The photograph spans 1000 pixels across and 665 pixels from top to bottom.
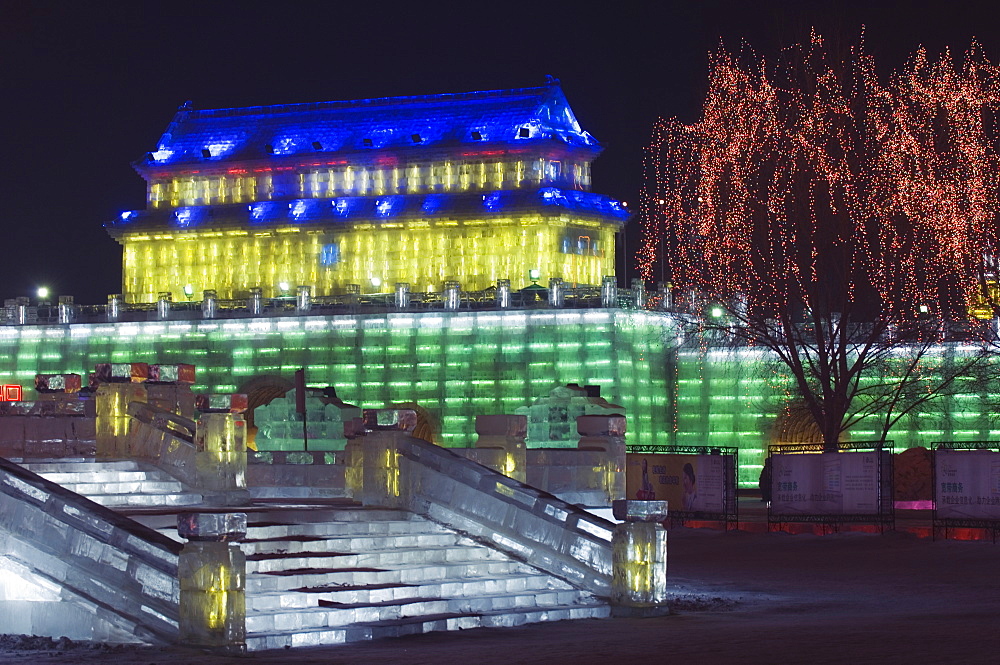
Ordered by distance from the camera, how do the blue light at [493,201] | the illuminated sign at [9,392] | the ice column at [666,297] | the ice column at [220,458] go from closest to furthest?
the ice column at [220,458], the illuminated sign at [9,392], the ice column at [666,297], the blue light at [493,201]

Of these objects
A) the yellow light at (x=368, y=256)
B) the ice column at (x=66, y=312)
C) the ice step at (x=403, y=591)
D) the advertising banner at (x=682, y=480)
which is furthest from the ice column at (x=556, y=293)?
the ice step at (x=403, y=591)

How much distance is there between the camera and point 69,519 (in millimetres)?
18469

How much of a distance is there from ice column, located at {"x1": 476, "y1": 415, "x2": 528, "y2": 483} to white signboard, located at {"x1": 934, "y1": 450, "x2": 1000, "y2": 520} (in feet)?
28.7

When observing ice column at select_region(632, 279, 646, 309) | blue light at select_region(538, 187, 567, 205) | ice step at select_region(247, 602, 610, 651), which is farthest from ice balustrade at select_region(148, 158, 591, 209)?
ice step at select_region(247, 602, 610, 651)

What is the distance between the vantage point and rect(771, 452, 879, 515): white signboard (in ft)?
110

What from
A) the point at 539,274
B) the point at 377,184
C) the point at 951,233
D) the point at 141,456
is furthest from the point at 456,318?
the point at 141,456

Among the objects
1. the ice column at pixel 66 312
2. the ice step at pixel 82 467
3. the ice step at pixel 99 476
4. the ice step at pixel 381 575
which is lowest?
the ice step at pixel 381 575

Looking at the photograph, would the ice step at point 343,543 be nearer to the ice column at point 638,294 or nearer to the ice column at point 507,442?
the ice column at point 507,442

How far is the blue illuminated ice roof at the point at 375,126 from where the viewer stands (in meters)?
66.8

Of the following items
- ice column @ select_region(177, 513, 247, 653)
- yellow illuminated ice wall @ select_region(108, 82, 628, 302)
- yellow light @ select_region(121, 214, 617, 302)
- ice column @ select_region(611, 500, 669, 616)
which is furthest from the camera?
yellow illuminated ice wall @ select_region(108, 82, 628, 302)

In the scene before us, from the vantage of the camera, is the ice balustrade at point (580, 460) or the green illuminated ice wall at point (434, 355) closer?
the ice balustrade at point (580, 460)

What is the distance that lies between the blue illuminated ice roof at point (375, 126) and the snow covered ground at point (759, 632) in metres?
39.7

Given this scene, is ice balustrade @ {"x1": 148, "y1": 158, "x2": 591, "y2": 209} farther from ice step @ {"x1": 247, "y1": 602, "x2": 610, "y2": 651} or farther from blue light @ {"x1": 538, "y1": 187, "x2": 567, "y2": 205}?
ice step @ {"x1": 247, "y1": 602, "x2": 610, "y2": 651}

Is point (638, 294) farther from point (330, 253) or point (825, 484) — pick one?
point (825, 484)
